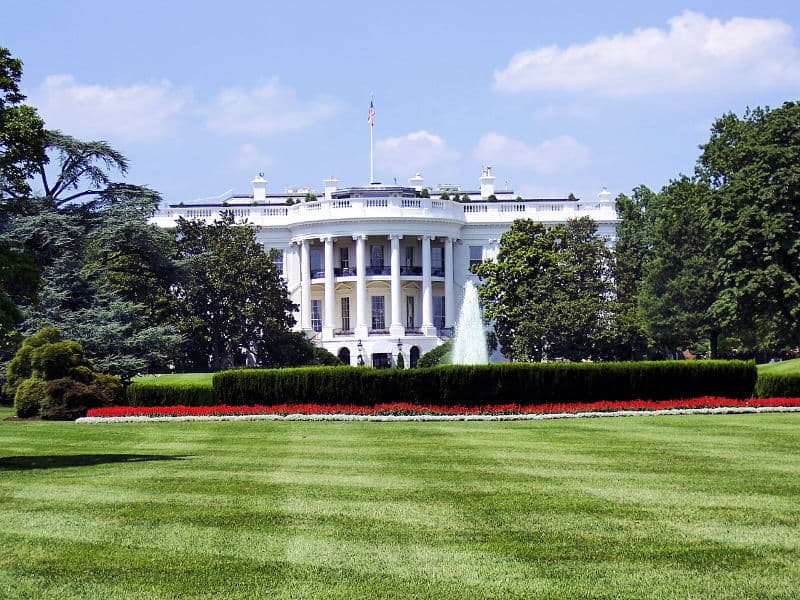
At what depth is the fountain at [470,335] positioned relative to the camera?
64.1 m

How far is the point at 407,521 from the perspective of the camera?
43.5 feet

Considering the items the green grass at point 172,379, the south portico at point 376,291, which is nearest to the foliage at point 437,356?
the south portico at point 376,291

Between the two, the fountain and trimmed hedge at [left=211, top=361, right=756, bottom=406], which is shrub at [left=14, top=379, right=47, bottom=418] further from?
the fountain

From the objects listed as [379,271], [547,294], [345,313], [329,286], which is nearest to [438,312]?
[379,271]

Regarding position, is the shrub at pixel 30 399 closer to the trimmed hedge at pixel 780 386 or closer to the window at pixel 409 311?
the trimmed hedge at pixel 780 386

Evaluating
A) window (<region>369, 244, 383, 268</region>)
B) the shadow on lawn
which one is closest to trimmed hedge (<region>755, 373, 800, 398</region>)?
the shadow on lawn

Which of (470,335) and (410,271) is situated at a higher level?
(410,271)

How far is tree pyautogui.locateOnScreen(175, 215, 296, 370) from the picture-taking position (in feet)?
Answer: 228

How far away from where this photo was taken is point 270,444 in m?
23.8

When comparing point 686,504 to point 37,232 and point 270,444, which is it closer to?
point 270,444

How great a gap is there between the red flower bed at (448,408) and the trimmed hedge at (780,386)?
2.95ft

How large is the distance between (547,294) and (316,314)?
2549 cm

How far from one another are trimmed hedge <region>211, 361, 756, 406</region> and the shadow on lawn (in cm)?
1284

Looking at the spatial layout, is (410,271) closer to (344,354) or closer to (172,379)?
(344,354)
